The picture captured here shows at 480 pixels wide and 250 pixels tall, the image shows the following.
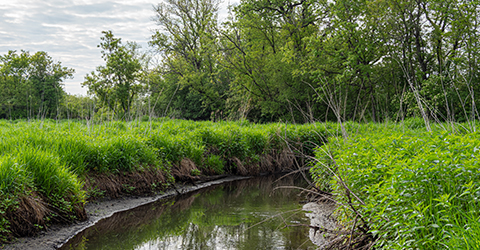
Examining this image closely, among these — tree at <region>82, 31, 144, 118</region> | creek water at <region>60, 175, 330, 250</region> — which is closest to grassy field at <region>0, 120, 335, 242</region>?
creek water at <region>60, 175, 330, 250</region>

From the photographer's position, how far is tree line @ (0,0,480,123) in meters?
13.3

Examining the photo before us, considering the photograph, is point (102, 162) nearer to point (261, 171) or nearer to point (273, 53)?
point (261, 171)

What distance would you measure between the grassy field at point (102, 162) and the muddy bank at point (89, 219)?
0.43ft

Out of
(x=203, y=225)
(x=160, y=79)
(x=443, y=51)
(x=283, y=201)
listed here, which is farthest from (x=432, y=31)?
(x=160, y=79)

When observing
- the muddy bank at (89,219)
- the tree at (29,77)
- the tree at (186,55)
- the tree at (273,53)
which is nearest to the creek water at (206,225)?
the muddy bank at (89,219)

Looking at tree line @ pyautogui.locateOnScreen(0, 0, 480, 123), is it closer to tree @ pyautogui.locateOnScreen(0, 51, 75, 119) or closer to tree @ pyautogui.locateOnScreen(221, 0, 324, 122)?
tree @ pyautogui.locateOnScreen(221, 0, 324, 122)

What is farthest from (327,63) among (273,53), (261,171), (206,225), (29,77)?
(29,77)

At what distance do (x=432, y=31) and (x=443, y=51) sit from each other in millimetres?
1065

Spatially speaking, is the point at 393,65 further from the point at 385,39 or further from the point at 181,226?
the point at 181,226

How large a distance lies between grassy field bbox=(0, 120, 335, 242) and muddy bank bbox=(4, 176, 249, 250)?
0.13 m

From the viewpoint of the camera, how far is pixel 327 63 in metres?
16.2

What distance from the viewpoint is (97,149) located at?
655 centimetres

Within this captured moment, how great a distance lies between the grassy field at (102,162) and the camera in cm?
451

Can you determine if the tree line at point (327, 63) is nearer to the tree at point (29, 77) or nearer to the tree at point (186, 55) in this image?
the tree at point (186, 55)
